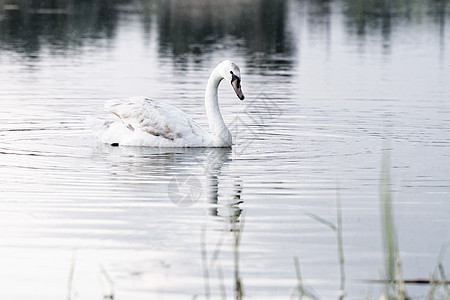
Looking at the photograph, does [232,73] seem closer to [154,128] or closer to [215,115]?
[215,115]

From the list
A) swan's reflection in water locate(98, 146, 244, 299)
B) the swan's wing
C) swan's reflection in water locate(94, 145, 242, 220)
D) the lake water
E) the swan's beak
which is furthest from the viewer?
the swan's beak

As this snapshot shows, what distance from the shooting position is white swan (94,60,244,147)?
50.8 ft

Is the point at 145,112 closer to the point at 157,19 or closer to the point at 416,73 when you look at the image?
the point at 416,73

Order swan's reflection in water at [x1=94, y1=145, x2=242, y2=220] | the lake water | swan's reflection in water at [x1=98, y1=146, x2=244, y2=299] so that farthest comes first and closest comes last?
swan's reflection in water at [x1=94, y1=145, x2=242, y2=220] < swan's reflection in water at [x1=98, y1=146, x2=244, y2=299] < the lake water

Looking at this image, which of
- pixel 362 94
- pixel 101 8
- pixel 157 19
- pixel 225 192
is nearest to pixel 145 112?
pixel 225 192

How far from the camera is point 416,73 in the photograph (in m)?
29.0

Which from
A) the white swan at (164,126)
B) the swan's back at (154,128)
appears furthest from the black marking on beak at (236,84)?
the swan's back at (154,128)

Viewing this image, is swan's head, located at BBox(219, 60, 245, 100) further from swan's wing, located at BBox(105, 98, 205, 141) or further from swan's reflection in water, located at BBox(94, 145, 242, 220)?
swan's reflection in water, located at BBox(94, 145, 242, 220)

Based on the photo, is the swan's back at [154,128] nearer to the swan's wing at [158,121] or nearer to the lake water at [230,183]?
the swan's wing at [158,121]

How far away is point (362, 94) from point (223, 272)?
15542 mm

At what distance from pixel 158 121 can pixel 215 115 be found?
2.91 ft

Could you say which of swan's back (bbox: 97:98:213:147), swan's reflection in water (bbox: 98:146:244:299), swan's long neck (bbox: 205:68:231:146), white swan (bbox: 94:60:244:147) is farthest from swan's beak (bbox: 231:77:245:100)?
swan's reflection in water (bbox: 98:146:244:299)

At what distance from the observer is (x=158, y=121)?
1552cm

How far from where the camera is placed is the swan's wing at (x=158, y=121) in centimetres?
1545
